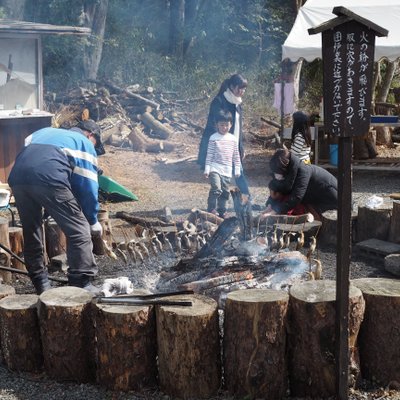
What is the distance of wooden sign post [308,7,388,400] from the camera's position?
12.7ft

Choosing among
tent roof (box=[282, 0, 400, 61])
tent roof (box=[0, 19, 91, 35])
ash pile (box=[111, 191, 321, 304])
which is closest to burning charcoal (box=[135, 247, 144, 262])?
ash pile (box=[111, 191, 321, 304])

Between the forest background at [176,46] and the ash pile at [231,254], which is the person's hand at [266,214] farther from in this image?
the forest background at [176,46]

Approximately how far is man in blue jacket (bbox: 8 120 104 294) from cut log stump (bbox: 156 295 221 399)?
1.68 m

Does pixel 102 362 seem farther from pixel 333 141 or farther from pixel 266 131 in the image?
pixel 266 131

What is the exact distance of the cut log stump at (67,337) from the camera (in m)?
4.45

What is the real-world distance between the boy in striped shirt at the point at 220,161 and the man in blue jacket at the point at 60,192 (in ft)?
11.3

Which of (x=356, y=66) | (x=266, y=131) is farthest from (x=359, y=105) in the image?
(x=266, y=131)

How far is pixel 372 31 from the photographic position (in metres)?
3.87

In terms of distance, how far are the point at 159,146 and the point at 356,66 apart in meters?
11.8

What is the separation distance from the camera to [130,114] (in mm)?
17250

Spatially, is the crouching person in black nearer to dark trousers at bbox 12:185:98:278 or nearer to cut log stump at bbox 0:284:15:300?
dark trousers at bbox 12:185:98:278

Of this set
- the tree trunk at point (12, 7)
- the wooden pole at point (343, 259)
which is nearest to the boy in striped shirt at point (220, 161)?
the wooden pole at point (343, 259)

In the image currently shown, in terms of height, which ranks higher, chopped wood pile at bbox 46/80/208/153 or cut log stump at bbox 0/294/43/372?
chopped wood pile at bbox 46/80/208/153

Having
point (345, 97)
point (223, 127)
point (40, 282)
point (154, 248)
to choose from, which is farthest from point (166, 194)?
point (345, 97)
